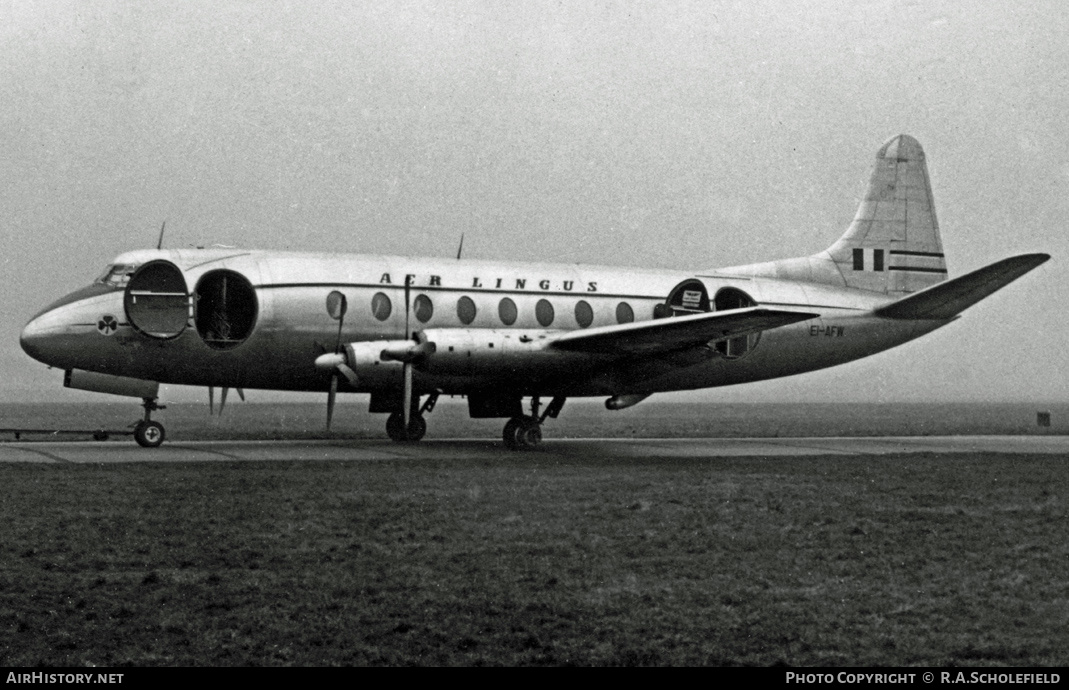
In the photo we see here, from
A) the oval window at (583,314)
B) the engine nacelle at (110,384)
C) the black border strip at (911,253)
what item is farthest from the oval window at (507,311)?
the black border strip at (911,253)

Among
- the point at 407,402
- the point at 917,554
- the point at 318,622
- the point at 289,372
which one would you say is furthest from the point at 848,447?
the point at 318,622

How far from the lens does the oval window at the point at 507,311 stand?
23812mm

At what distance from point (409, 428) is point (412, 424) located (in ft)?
0.42

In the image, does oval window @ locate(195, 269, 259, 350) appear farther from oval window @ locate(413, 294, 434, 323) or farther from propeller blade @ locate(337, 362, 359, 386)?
oval window @ locate(413, 294, 434, 323)

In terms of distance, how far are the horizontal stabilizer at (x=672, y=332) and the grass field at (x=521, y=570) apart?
432cm

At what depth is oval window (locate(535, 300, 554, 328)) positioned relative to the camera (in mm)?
24250

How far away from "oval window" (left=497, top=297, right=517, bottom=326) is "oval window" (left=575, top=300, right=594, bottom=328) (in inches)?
59.4

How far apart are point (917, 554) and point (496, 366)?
1166cm

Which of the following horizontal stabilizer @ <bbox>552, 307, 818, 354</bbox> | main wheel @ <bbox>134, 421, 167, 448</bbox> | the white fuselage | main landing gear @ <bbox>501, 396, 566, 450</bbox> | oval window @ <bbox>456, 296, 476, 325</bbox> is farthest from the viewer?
oval window @ <bbox>456, 296, 476, 325</bbox>

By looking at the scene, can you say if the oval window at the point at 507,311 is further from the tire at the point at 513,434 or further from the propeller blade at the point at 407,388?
the propeller blade at the point at 407,388

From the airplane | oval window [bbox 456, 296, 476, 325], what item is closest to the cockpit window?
the airplane

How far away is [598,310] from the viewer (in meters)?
25.0

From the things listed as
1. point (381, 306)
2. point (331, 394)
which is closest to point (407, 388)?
point (331, 394)

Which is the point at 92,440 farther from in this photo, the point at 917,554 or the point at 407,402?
the point at 917,554
